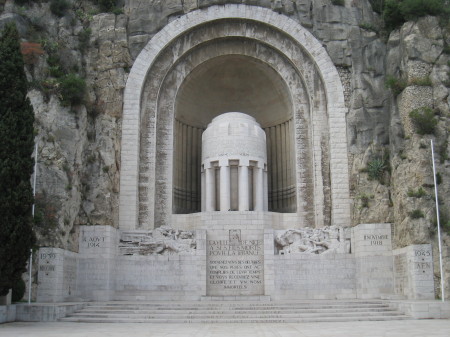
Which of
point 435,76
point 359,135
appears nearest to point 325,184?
point 359,135

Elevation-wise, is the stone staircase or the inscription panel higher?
the inscription panel

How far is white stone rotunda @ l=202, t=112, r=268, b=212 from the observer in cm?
2764

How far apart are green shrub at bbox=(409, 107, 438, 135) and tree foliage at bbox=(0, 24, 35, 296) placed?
53.2 feet

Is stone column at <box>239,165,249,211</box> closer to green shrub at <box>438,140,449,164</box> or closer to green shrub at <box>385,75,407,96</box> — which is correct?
green shrub at <box>385,75,407,96</box>

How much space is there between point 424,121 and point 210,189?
34.7 feet

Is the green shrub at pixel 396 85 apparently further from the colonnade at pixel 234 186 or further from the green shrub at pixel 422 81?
the colonnade at pixel 234 186

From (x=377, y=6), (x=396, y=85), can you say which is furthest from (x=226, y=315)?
(x=377, y=6)

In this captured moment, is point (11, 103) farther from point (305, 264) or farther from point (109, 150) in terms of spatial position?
point (305, 264)

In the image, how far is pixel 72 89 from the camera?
25688 millimetres

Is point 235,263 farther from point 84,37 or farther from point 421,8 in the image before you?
point 421,8

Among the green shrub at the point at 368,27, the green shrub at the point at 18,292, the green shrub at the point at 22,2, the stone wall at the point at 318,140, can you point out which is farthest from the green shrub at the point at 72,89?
the green shrub at the point at 368,27

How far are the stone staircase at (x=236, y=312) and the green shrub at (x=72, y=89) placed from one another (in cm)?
958

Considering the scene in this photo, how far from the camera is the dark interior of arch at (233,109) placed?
3023 cm

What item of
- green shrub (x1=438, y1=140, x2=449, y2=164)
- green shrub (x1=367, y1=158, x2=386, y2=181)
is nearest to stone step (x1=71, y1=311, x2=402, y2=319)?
green shrub (x1=438, y1=140, x2=449, y2=164)
